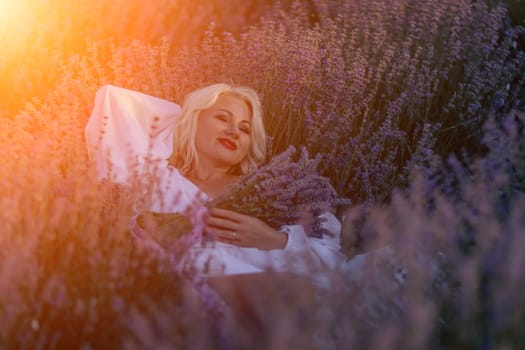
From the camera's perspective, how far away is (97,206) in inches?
84.6

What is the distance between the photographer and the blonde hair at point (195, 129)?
3395 millimetres

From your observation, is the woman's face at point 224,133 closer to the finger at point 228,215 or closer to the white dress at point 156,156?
the white dress at point 156,156

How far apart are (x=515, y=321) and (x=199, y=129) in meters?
2.27

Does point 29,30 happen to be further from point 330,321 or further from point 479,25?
point 330,321

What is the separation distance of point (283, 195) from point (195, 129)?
0.81m

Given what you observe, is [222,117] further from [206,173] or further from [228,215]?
[228,215]

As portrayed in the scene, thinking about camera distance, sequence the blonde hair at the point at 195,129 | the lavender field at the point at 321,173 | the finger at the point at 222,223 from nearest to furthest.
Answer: the lavender field at the point at 321,173 → the finger at the point at 222,223 → the blonde hair at the point at 195,129

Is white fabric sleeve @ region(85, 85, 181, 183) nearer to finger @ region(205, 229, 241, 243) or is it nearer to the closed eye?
the closed eye

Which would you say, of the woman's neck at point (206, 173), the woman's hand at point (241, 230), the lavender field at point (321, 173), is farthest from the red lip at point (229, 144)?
the woman's hand at point (241, 230)

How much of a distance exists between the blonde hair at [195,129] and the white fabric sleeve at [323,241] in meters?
0.55

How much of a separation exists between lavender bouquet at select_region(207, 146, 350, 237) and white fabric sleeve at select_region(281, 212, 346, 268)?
4 centimetres

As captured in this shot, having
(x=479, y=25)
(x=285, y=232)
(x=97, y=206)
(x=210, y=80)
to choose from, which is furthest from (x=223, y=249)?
(x=479, y=25)

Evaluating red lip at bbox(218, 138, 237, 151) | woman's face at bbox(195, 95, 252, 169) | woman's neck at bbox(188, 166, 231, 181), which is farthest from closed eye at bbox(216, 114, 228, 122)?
woman's neck at bbox(188, 166, 231, 181)

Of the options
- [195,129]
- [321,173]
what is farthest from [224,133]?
[321,173]
